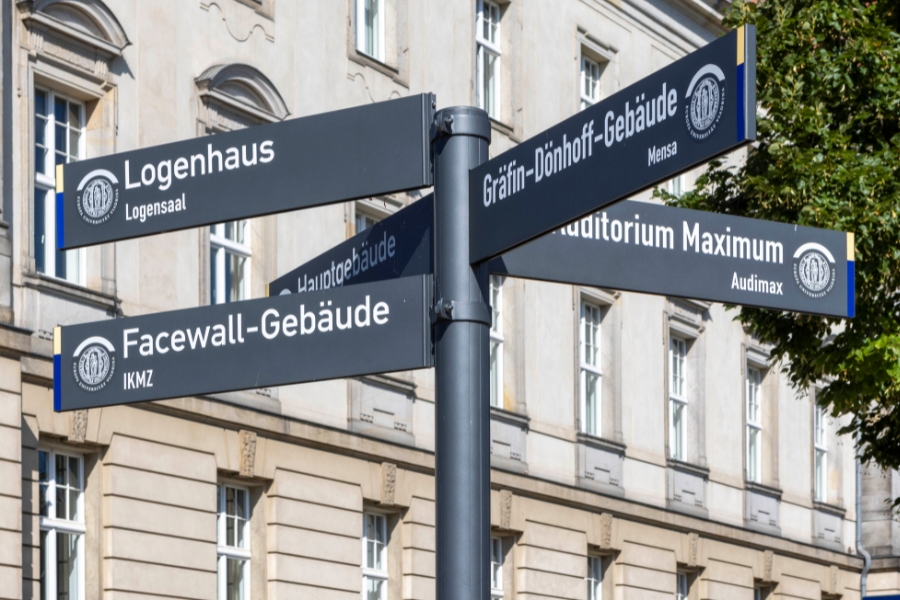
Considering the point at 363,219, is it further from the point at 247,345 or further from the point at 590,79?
the point at 247,345

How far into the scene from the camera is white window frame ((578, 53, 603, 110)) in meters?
25.5

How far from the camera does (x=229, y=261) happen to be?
18188 millimetres

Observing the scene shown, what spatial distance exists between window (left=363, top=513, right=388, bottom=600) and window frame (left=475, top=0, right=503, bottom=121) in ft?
18.8

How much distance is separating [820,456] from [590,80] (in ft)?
34.4

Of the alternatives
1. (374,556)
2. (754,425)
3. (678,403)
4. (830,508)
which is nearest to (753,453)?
(754,425)

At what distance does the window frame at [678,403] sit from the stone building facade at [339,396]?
0.05m

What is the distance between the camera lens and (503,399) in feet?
74.4

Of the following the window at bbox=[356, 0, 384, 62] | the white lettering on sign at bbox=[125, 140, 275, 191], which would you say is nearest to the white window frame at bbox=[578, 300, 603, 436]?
the window at bbox=[356, 0, 384, 62]

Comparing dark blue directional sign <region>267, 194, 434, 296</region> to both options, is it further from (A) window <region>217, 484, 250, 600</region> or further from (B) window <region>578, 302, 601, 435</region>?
(B) window <region>578, 302, 601, 435</region>

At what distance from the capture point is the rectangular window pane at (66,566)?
15742mm

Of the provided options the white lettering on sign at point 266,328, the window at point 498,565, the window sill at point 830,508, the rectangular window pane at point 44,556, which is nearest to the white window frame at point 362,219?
the window at point 498,565

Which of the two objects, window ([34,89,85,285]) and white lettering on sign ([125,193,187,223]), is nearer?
Result: white lettering on sign ([125,193,187,223])

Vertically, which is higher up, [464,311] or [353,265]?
[353,265]

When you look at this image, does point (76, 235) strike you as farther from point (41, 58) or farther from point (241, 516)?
point (241, 516)
